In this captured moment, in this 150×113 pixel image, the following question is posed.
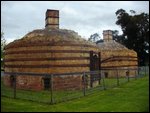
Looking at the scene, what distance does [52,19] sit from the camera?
25.5 metres

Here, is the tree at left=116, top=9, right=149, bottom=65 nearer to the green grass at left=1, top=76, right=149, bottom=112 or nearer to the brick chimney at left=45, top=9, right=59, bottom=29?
the brick chimney at left=45, top=9, right=59, bottom=29

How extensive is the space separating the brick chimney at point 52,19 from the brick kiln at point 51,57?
8.56ft

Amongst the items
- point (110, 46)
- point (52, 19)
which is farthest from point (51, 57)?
point (110, 46)

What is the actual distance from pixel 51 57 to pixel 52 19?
547 cm

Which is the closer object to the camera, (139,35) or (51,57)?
(51,57)

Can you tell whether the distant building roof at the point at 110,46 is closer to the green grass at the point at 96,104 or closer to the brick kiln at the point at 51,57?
the brick kiln at the point at 51,57

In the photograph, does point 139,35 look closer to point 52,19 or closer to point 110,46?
point 110,46

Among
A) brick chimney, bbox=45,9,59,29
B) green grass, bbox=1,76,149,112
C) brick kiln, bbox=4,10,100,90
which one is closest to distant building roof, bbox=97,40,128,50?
brick chimney, bbox=45,9,59,29

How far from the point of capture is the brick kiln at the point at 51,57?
21.1 meters

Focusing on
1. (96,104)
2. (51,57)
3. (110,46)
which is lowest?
(96,104)

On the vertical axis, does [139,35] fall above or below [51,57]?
above

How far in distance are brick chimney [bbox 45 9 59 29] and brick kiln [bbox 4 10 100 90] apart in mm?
2609

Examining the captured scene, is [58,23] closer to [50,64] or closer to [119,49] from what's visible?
[50,64]

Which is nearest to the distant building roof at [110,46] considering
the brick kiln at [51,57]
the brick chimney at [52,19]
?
the brick chimney at [52,19]
